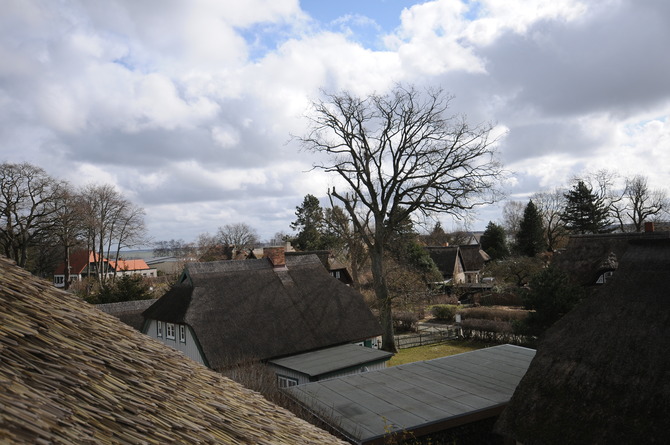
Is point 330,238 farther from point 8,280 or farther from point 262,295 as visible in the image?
point 8,280

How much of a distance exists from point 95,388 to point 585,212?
62041 millimetres

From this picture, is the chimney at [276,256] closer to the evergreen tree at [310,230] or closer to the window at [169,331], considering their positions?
the window at [169,331]

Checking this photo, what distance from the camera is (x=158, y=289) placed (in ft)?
144

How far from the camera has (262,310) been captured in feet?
71.3

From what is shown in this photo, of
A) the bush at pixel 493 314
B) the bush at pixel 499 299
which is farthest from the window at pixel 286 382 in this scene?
the bush at pixel 499 299

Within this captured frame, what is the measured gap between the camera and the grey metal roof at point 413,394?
10727 mm

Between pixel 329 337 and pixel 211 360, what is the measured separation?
5.91 meters

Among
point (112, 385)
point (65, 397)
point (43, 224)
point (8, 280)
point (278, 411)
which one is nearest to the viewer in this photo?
point (65, 397)

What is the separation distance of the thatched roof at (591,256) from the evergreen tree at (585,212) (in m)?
27.5

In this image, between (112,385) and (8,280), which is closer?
(112,385)

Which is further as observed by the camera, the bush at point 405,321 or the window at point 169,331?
the bush at point 405,321

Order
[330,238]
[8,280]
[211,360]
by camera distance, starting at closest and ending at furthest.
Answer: [8,280] < [211,360] < [330,238]

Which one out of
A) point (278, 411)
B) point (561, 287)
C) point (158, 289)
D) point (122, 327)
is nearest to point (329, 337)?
point (561, 287)

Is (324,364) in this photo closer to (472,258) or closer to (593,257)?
(593,257)
